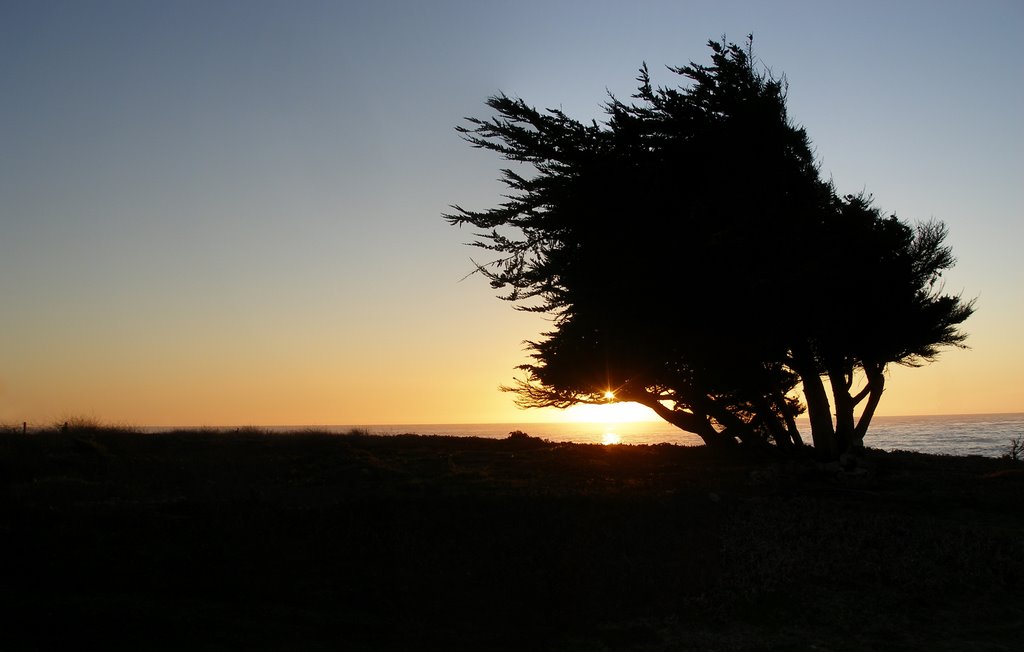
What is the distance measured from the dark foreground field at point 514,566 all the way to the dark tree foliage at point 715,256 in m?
3.91

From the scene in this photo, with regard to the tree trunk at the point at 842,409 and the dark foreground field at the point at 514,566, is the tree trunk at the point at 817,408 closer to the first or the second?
the tree trunk at the point at 842,409

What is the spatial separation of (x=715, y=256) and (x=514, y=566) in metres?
10.2

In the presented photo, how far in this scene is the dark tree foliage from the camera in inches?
746

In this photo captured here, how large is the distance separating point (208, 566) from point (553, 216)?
1271cm

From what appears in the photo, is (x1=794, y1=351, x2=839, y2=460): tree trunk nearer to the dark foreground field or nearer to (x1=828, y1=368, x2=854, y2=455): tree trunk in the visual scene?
(x1=828, y1=368, x2=854, y2=455): tree trunk

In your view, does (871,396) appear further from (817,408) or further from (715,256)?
(715,256)

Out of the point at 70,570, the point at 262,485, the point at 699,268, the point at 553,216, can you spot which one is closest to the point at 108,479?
the point at 262,485

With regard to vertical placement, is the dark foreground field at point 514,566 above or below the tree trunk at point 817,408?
below

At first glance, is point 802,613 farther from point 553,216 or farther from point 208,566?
point 553,216

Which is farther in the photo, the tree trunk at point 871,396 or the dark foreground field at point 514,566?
the tree trunk at point 871,396

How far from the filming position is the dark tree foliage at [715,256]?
18.9 m

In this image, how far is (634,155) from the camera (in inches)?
798

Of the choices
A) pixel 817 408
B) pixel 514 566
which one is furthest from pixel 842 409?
pixel 514 566

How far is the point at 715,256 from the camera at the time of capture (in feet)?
61.5
